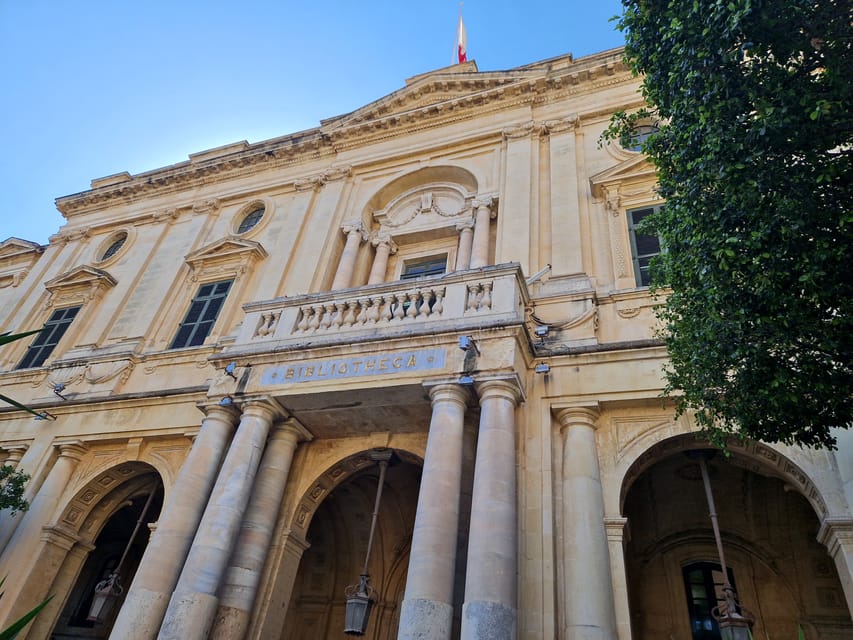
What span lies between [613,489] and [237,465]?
19.0 feet

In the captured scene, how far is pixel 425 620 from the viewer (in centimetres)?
675

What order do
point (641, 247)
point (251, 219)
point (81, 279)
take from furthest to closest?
point (251, 219) → point (81, 279) → point (641, 247)

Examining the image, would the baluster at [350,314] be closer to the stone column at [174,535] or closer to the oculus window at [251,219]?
the stone column at [174,535]

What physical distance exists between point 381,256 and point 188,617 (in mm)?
9061

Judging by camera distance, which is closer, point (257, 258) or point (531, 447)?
point (531, 447)

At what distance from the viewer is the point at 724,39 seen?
19.4 ft

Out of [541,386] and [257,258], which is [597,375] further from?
[257,258]

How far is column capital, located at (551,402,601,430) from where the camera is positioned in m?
9.30

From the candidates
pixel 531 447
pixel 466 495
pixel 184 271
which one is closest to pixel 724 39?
pixel 531 447

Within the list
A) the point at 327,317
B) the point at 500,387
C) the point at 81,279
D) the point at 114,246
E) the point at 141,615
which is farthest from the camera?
the point at 114,246

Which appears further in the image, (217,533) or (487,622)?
→ (217,533)

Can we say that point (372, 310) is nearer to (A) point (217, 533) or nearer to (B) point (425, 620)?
(A) point (217, 533)

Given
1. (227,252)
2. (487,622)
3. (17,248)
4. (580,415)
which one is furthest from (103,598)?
(17,248)

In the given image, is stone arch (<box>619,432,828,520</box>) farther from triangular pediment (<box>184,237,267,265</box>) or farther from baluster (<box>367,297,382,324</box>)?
triangular pediment (<box>184,237,267,265</box>)
